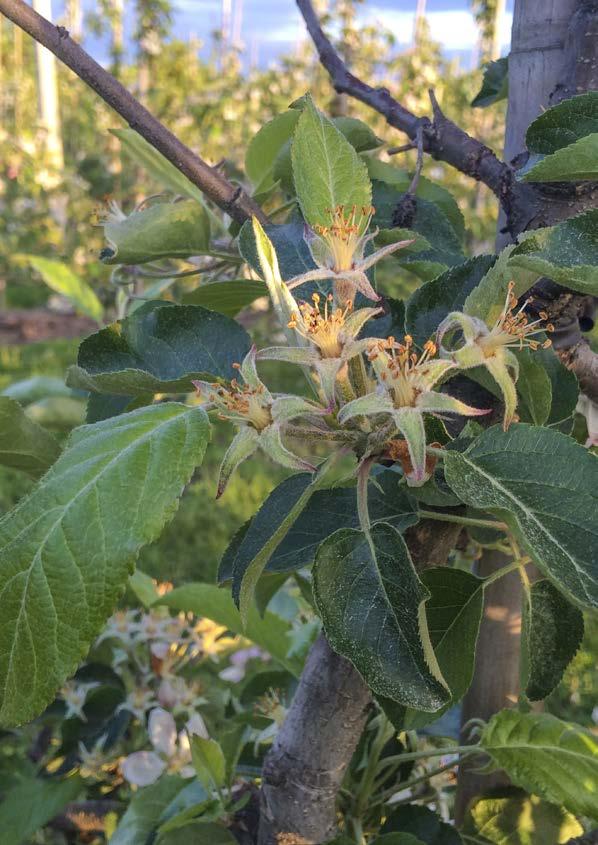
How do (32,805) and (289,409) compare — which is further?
(32,805)

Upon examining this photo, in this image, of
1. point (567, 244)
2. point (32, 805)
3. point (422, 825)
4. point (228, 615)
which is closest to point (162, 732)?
point (32, 805)

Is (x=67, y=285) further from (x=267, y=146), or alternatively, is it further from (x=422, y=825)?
(x=422, y=825)

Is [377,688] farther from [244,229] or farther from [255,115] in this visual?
[255,115]

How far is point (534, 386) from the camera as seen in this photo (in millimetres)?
614

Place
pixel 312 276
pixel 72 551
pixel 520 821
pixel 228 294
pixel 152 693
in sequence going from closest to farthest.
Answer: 1. pixel 72 551
2. pixel 312 276
3. pixel 228 294
4. pixel 520 821
5. pixel 152 693

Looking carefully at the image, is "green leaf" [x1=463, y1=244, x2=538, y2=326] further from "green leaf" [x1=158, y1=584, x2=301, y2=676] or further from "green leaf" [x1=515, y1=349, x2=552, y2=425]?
"green leaf" [x1=158, y1=584, x2=301, y2=676]

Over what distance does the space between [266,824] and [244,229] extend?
0.54 meters

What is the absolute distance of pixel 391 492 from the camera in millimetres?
644

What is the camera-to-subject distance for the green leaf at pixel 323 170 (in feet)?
1.98

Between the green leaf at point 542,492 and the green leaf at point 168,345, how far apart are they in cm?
22

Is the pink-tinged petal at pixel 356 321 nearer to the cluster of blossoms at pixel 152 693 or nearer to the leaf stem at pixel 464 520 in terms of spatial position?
the leaf stem at pixel 464 520

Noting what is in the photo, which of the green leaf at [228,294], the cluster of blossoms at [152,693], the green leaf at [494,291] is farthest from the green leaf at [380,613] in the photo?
the cluster of blossoms at [152,693]

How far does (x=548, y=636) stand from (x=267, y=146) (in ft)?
1.69

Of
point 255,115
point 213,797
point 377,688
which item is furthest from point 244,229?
point 255,115
